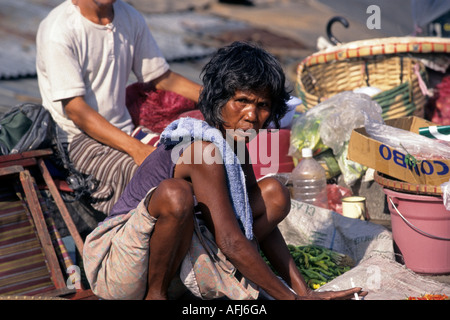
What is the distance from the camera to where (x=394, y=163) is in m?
3.07

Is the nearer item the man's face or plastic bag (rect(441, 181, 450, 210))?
the man's face

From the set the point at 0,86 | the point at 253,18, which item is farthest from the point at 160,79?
the point at 253,18

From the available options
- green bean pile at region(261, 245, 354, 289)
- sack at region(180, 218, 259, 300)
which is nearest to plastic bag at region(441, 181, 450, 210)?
green bean pile at region(261, 245, 354, 289)

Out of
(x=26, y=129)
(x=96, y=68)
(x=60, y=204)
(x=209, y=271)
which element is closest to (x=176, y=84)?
(x=96, y=68)

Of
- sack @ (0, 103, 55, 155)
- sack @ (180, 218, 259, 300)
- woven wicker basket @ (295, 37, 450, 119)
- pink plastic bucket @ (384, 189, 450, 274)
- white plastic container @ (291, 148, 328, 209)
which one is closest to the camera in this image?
sack @ (180, 218, 259, 300)

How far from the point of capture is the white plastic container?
12.7 ft

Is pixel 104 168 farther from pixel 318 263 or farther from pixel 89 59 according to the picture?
pixel 318 263

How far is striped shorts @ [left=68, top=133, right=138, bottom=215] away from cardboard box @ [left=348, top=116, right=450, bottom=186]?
45.9 inches

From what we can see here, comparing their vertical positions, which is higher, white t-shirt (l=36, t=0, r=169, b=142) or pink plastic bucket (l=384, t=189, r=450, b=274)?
white t-shirt (l=36, t=0, r=169, b=142)

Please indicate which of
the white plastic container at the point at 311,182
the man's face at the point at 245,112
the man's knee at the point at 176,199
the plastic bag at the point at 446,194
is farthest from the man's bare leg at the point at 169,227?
the white plastic container at the point at 311,182

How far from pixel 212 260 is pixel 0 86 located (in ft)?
14.7

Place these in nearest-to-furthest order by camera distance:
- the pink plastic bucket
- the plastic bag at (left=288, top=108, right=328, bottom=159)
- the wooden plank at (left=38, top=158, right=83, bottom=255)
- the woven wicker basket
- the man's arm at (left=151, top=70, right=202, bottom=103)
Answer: the pink plastic bucket, the wooden plank at (left=38, top=158, right=83, bottom=255), the plastic bag at (left=288, top=108, right=328, bottom=159), the man's arm at (left=151, top=70, right=202, bottom=103), the woven wicker basket

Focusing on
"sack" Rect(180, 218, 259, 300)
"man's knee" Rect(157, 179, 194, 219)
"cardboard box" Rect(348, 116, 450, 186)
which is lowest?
"sack" Rect(180, 218, 259, 300)

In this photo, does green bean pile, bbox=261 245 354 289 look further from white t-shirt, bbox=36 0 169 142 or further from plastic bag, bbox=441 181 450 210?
white t-shirt, bbox=36 0 169 142
